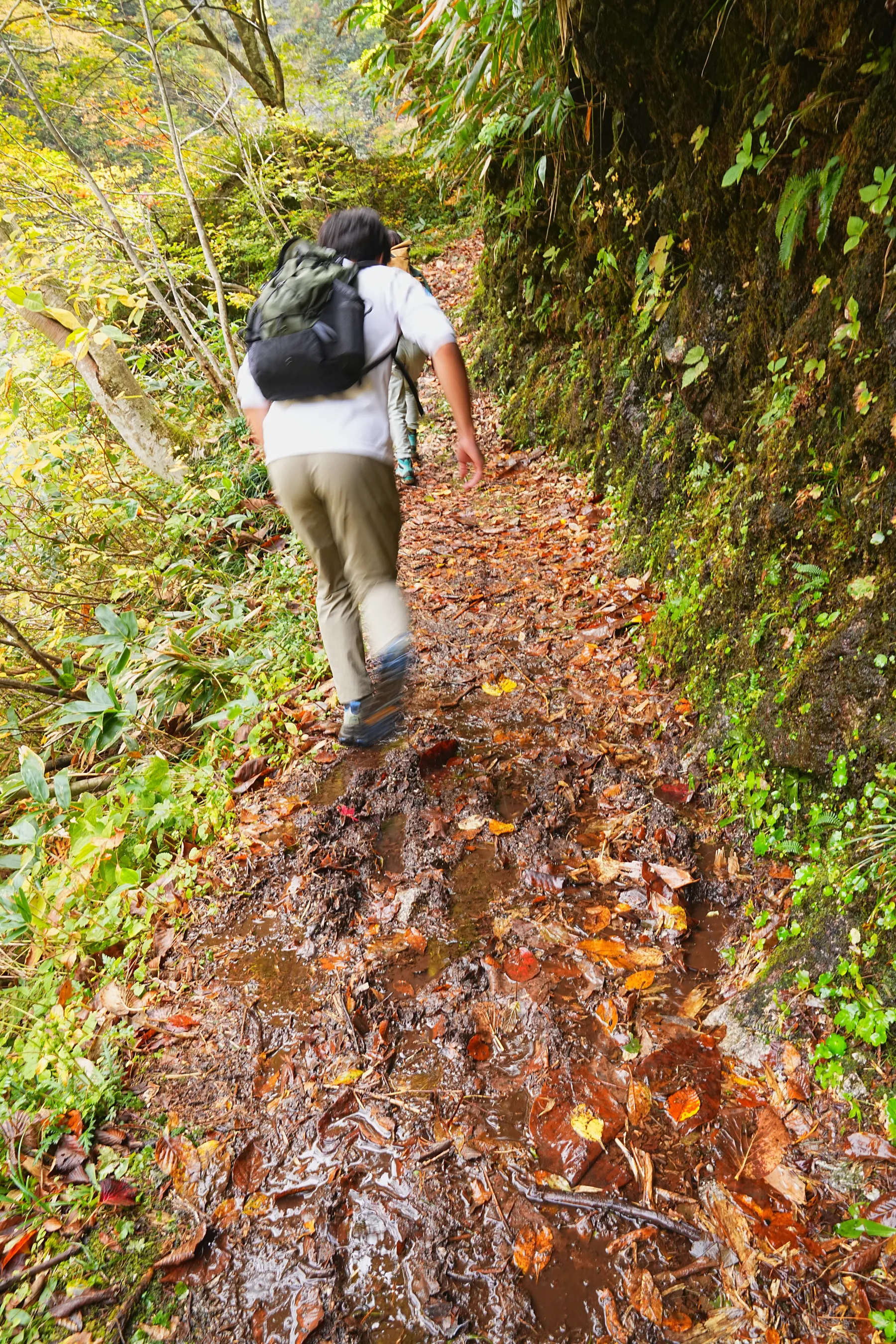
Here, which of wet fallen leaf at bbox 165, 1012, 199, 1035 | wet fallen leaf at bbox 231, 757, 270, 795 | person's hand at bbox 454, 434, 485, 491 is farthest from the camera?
wet fallen leaf at bbox 231, 757, 270, 795

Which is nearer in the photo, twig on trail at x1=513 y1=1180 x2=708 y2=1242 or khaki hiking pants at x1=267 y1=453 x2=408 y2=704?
twig on trail at x1=513 y1=1180 x2=708 y2=1242

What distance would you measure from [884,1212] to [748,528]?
2.48 m

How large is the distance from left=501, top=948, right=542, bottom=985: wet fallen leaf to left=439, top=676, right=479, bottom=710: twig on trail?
1.60m

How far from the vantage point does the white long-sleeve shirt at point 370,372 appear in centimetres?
257

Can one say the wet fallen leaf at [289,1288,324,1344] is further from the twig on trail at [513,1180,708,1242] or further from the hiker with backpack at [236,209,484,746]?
the hiker with backpack at [236,209,484,746]

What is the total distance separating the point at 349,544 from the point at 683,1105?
2.36 m

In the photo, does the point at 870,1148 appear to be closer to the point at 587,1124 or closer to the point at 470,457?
the point at 587,1124

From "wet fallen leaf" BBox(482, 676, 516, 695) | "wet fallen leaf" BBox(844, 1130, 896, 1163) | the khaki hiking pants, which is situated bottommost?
"wet fallen leaf" BBox(844, 1130, 896, 1163)

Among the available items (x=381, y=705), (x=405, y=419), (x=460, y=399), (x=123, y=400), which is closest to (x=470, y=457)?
(x=460, y=399)

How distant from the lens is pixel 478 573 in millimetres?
5156

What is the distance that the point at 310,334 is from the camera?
241 cm

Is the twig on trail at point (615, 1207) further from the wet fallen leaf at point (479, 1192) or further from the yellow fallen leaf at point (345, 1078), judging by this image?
the yellow fallen leaf at point (345, 1078)

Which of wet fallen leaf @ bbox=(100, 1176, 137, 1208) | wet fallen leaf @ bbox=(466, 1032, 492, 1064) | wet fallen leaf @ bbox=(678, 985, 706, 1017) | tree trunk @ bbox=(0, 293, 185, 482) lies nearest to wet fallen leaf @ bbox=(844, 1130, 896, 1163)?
wet fallen leaf @ bbox=(678, 985, 706, 1017)

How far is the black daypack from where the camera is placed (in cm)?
242
